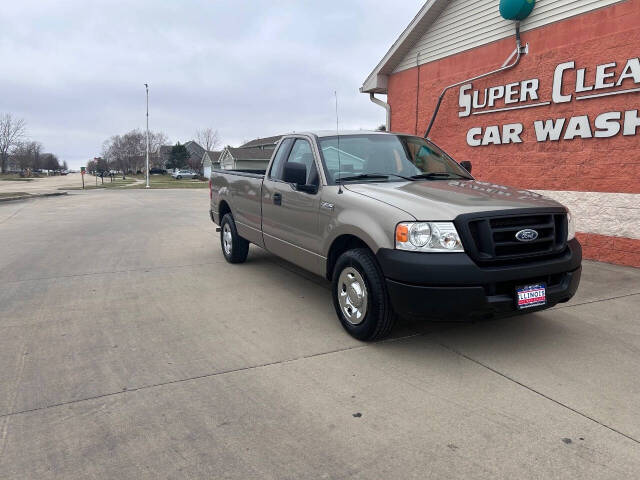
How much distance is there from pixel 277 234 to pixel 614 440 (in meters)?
3.82

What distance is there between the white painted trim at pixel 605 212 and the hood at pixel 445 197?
3.51m

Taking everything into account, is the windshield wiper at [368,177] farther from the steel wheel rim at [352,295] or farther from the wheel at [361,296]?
the steel wheel rim at [352,295]

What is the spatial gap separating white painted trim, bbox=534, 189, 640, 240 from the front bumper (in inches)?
163

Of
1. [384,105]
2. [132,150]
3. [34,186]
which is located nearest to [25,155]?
[132,150]

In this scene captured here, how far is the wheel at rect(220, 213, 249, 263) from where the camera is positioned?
7.12 metres

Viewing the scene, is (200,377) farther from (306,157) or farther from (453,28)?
(453,28)

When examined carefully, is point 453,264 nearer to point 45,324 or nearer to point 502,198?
point 502,198

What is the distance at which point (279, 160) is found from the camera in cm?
584

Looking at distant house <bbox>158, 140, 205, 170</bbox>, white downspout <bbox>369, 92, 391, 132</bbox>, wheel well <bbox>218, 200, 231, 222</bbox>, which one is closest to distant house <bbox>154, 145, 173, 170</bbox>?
distant house <bbox>158, 140, 205, 170</bbox>

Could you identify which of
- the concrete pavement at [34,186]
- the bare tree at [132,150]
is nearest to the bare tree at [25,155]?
the bare tree at [132,150]

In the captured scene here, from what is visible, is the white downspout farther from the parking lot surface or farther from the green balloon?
the parking lot surface

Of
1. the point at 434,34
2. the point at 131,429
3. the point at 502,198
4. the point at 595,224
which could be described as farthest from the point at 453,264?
the point at 434,34

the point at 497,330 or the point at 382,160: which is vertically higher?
the point at 382,160

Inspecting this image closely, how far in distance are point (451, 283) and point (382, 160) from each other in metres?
1.92
